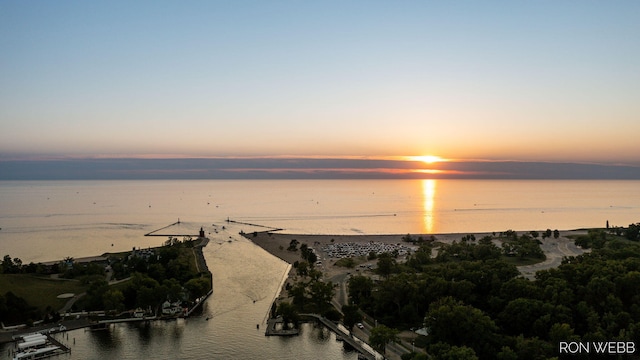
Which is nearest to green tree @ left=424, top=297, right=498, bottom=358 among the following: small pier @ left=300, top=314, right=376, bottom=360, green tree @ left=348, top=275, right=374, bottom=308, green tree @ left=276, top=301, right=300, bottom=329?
small pier @ left=300, top=314, right=376, bottom=360

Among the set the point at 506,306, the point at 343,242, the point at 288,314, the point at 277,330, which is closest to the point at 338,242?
the point at 343,242

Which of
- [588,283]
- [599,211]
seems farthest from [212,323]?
[599,211]

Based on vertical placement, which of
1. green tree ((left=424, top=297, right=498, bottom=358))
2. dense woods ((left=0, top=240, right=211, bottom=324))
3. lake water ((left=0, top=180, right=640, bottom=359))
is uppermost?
green tree ((left=424, top=297, right=498, bottom=358))

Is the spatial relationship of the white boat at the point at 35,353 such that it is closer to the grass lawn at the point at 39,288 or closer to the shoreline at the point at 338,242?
the grass lawn at the point at 39,288

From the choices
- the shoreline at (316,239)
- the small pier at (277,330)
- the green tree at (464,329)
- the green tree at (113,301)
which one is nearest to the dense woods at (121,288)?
the green tree at (113,301)

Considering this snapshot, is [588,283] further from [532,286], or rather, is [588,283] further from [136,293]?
[136,293]

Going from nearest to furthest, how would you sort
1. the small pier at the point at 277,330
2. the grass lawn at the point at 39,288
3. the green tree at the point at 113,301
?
the small pier at the point at 277,330 < the green tree at the point at 113,301 < the grass lawn at the point at 39,288

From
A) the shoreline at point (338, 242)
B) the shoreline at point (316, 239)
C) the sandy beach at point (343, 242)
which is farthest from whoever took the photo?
the shoreline at point (316, 239)

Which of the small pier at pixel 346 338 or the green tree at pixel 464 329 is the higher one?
the green tree at pixel 464 329

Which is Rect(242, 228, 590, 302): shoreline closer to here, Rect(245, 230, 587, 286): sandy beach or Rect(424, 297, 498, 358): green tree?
Rect(245, 230, 587, 286): sandy beach
